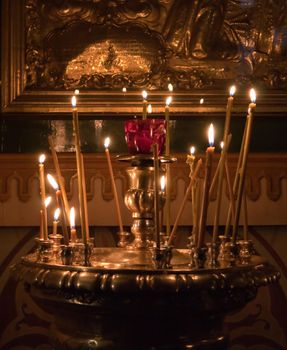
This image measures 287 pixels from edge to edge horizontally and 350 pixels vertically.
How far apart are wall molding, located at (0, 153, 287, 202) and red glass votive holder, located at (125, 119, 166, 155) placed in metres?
0.48

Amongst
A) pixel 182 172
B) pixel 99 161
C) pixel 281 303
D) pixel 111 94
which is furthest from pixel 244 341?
pixel 111 94

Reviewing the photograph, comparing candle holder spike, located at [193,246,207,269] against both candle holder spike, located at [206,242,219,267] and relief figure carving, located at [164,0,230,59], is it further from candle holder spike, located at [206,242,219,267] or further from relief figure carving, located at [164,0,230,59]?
relief figure carving, located at [164,0,230,59]

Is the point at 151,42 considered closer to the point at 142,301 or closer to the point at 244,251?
the point at 244,251

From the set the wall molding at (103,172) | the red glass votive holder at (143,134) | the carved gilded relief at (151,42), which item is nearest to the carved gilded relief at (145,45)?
the carved gilded relief at (151,42)

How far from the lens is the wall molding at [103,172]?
1423 millimetres

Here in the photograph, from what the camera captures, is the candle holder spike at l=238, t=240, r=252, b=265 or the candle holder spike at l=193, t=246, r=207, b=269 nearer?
the candle holder spike at l=193, t=246, r=207, b=269

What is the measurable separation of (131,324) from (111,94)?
0.82 meters

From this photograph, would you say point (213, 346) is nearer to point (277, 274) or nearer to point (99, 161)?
point (277, 274)

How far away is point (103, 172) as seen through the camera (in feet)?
4.72

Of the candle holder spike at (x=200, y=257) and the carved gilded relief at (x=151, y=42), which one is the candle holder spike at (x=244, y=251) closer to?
the candle holder spike at (x=200, y=257)

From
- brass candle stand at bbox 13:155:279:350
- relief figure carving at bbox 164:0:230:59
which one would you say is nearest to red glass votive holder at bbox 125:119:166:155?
brass candle stand at bbox 13:155:279:350

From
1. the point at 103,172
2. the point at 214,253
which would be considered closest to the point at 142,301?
the point at 214,253

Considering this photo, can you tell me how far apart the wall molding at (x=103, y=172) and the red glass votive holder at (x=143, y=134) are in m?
0.48

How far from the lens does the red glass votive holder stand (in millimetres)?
937
